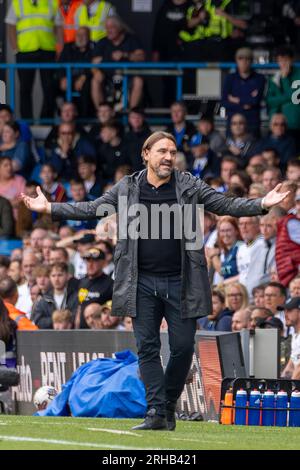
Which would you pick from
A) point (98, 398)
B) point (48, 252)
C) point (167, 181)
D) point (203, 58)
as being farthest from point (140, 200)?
point (203, 58)

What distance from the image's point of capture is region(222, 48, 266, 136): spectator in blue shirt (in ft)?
64.0

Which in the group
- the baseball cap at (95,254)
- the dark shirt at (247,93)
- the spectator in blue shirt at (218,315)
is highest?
the dark shirt at (247,93)

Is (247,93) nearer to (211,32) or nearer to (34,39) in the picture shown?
(211,32)

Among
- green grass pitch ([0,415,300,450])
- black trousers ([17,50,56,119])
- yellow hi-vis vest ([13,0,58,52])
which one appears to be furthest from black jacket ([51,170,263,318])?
black trousers ([17,50,56,119])

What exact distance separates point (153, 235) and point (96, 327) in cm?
539

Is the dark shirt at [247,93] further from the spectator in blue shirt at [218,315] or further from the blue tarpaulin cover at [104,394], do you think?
the blue tarpaulin cover at [104,394]

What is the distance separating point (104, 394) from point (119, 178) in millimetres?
6977

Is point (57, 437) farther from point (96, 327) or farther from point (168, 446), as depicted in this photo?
point (96, 327)

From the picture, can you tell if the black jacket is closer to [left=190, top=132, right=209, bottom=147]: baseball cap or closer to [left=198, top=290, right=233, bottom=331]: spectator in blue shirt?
[left=198, top=290, right=233, bottom=331]: spectator in blue shirt

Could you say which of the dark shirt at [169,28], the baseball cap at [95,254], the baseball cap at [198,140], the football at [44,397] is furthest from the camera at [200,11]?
the football at [44,397]

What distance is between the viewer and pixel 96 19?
2197 centimetres

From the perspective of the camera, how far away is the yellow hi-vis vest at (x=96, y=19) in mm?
21828

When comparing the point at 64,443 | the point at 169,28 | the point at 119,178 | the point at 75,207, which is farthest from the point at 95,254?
the point at 64,443

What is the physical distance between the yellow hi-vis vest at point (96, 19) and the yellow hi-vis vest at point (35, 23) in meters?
0.46
